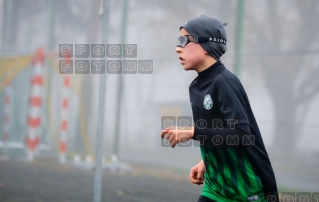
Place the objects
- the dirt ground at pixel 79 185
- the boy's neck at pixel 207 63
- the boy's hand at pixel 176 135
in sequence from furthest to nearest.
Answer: the dirt ground at pixel 79 185
the boy's neck at pixel 207 63
the boy's hand at pixel 176 135

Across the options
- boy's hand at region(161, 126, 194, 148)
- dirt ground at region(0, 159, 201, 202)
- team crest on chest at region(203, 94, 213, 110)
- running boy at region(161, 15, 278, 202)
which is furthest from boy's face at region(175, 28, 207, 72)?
dirt ground at region(0, 159, 201, 202)

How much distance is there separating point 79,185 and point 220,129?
17.7 ft

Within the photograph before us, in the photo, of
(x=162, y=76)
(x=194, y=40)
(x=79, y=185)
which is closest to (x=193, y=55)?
(x=194, y=40)

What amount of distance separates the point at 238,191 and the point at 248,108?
17.3 inches

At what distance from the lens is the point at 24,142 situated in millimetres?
13828

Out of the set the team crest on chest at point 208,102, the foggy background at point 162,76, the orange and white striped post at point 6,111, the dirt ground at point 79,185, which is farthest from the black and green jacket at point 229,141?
the orange and white striped post at point 6,111

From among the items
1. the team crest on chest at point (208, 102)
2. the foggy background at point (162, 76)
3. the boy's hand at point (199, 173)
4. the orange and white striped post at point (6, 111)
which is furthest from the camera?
the orange and white striped post at point (6, 111)

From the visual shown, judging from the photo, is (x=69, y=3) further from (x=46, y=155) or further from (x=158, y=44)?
(x=46, y=155)

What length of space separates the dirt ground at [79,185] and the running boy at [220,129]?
11.9ft

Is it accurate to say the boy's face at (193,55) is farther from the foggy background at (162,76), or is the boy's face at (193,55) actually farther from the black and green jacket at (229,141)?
the foggy background at (162,76)

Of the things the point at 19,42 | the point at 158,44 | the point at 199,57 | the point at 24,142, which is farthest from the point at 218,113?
the point at 19,42

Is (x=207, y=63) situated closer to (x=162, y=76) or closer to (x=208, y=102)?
(x=208, y=102)

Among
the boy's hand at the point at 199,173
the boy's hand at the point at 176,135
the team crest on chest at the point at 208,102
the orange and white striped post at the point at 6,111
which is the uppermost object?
the orange and white striped post at the point at 6,111

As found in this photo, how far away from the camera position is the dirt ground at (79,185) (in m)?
6.95
